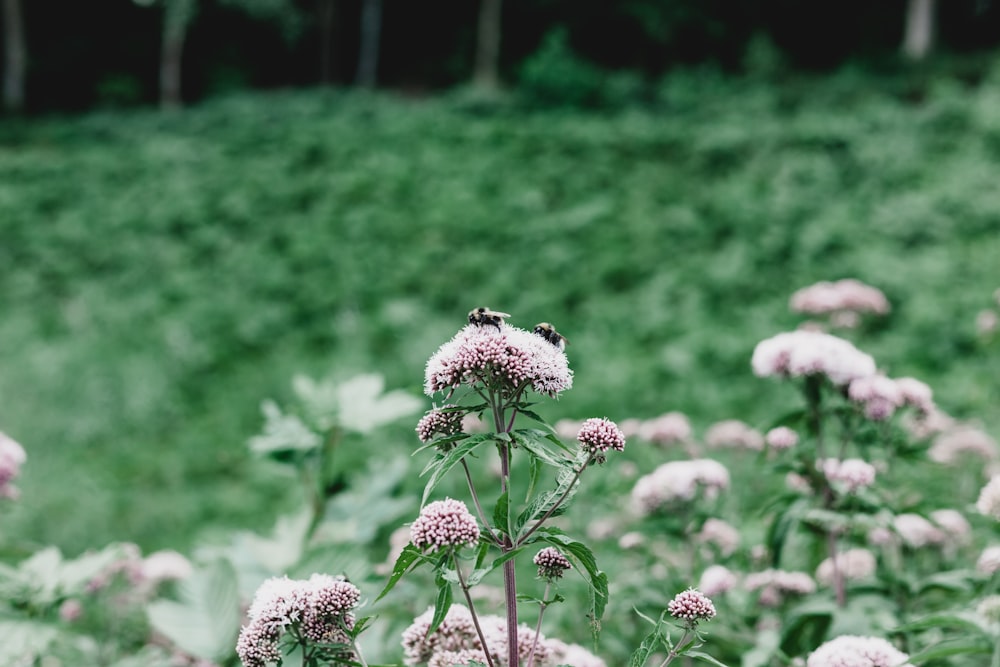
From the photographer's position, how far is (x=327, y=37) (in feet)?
91.5

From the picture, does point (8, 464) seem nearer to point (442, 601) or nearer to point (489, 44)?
point (442, 601)

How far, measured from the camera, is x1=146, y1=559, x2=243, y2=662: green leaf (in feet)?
6.41

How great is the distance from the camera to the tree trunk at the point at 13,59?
934 inches

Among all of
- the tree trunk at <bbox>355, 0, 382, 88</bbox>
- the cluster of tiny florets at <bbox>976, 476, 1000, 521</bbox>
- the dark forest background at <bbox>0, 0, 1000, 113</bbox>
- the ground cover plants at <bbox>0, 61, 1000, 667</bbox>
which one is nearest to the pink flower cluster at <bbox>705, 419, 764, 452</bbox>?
the ground cover plants at <bbox>0, 61, 1000, 667</bbox>

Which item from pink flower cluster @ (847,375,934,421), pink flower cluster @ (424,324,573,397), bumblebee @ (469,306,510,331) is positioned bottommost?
pink flower cluster @ (424,324,573,397)

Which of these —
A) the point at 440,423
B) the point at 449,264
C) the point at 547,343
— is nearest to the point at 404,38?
the point at 449,264

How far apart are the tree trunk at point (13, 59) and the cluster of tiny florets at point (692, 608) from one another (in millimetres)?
27621

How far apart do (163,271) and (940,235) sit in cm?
1055

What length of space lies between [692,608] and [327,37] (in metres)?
29.3

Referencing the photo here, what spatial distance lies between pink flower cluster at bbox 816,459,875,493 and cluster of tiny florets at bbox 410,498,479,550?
1238 mm

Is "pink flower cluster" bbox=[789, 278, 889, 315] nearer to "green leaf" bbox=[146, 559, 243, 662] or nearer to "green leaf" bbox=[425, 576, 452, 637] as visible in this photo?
"green leaf" bbox=[146, 559, 243, 662]

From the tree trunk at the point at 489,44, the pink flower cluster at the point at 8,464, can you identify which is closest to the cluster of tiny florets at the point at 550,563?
the pink flower cluster at the point at 8,464

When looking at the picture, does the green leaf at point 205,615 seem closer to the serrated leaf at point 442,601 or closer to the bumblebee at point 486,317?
the serrated leaf at point 442,601

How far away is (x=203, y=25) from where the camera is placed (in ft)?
91.7
